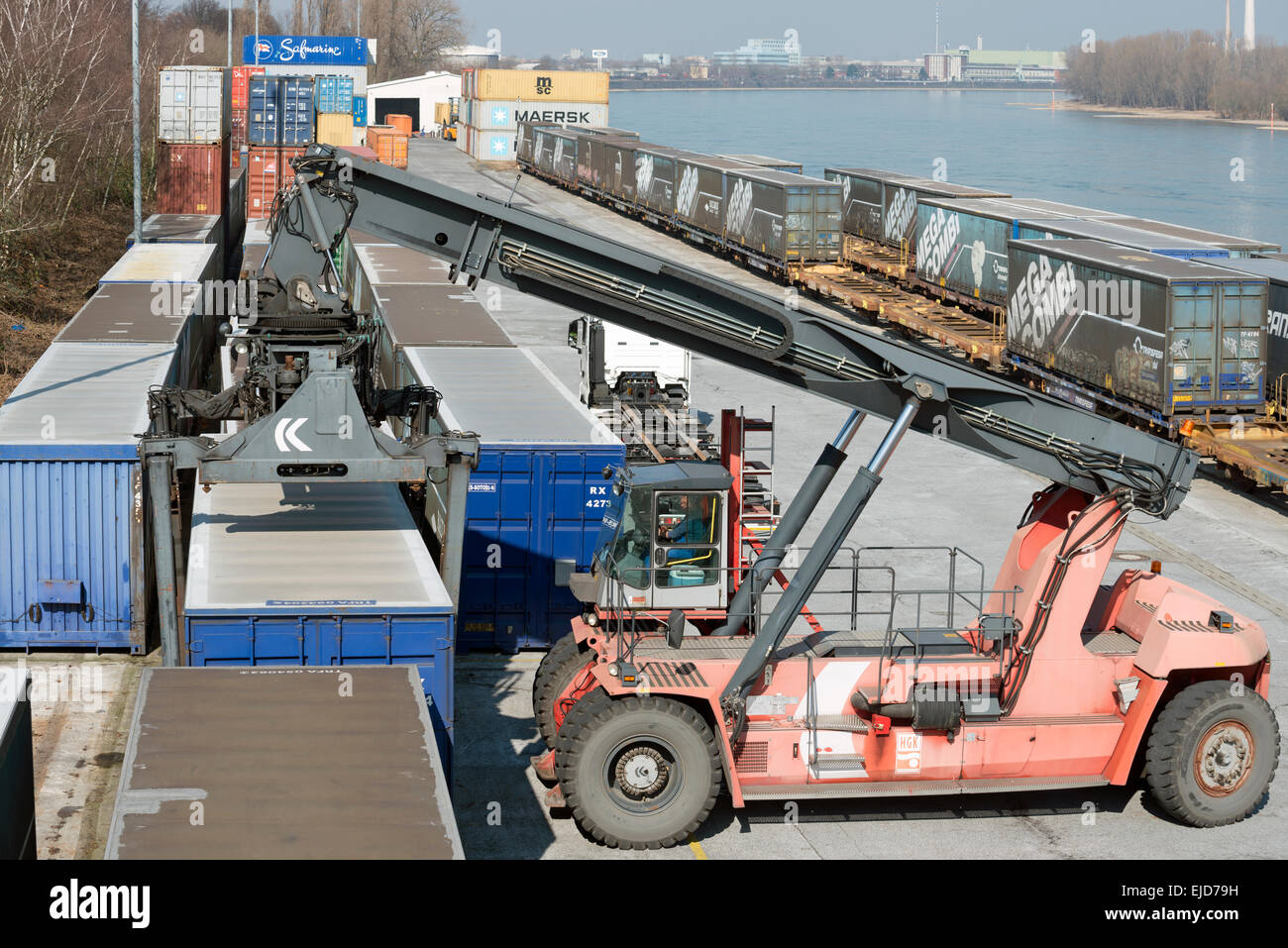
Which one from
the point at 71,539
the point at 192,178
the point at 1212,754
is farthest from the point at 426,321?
the point at 192,178

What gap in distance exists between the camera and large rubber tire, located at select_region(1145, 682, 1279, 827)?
15.4 metres

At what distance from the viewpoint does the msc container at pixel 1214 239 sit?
43125 mm

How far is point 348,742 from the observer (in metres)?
12.6

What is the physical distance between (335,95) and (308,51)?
39.1m

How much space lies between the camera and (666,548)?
616 inches

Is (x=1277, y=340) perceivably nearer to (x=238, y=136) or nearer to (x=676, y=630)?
(x=676, y=630)

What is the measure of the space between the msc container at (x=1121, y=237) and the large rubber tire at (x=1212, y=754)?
27.2 metres

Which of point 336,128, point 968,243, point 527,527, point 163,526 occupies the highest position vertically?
point 336,128

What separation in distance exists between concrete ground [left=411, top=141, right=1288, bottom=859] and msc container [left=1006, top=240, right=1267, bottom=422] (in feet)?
7.59

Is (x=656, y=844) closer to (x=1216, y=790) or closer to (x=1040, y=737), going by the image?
(x=1040, y=737)

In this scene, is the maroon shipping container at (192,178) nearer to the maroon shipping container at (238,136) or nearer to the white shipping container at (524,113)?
the maroon shipping container at (238,136)

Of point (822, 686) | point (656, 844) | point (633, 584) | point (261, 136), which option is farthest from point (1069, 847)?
point (261, 136)

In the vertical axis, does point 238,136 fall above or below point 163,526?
above

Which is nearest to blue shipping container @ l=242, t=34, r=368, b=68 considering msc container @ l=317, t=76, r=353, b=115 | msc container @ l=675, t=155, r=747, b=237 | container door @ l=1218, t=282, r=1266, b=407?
msc container @ l=317, t=76, r=353, b=115
